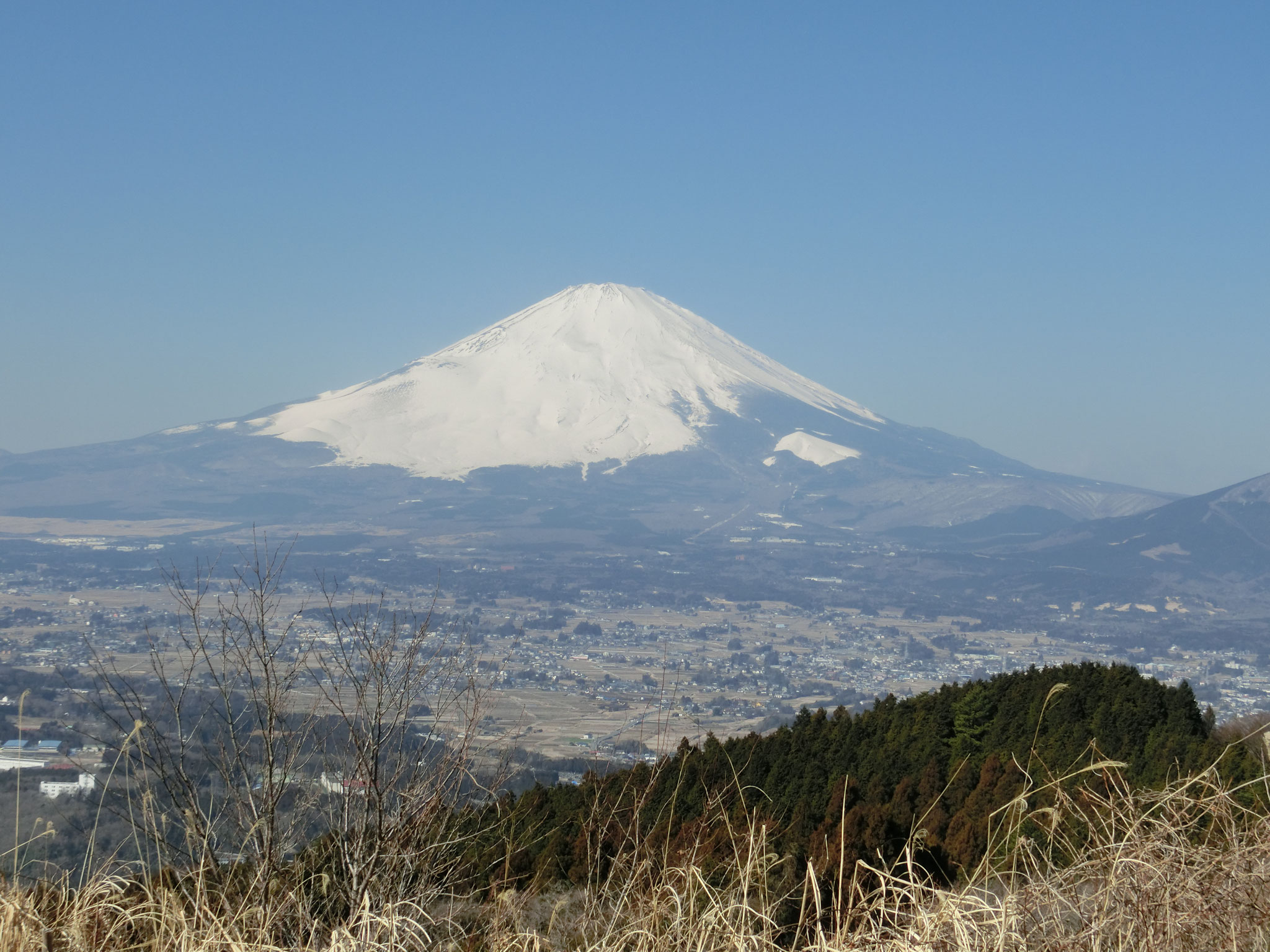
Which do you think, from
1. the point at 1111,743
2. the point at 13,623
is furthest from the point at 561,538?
the point at 1111,743

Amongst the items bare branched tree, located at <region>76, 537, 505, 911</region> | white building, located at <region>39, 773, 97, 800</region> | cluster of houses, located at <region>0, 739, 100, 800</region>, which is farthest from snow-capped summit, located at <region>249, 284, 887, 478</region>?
bare branched tree, located at <region>76, 537, 505, 911</region>

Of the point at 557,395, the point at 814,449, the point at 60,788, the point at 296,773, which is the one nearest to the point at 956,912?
the point at 296,773

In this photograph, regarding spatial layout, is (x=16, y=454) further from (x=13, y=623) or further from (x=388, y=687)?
(x=388, y=687)

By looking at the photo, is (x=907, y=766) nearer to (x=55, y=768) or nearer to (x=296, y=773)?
(x=296, y=773)

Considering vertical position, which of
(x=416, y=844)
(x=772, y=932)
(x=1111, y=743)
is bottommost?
(x=1111, y=743)

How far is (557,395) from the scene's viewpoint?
5000 inches

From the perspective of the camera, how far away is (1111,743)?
10078 millimetres

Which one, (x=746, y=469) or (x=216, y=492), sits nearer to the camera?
(x=216, y=492)

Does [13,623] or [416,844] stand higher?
[416,844]

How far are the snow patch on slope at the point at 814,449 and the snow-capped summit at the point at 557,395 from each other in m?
0.69

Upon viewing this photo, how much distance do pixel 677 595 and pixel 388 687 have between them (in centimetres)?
5495

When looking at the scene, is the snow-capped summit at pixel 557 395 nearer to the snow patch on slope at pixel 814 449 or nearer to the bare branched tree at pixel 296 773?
the snow patch on slope at pixel 814 449

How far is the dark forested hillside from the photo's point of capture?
5930 millimetres

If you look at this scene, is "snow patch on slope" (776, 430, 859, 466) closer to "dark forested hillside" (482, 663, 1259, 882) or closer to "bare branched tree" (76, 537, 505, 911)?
"dark forested hillside" (482, 663, 1259, 882)
